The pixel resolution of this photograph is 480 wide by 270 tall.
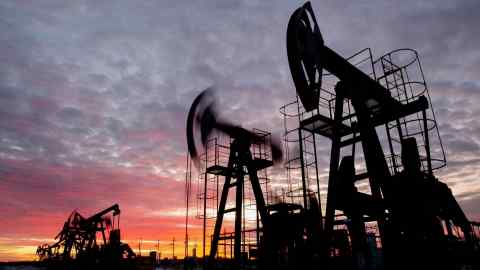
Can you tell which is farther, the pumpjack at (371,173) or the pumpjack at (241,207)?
the pumpjack at (241,207)

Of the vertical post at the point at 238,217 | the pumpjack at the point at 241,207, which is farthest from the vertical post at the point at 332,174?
the vertical post at the point at 238,217

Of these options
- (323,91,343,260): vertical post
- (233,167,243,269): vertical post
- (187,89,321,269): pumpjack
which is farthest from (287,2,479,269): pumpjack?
(233,167,243,269): vertical post

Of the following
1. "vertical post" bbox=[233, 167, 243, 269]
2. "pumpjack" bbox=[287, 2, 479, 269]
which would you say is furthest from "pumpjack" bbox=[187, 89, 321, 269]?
"pumpjack" bbox=[287, 2, 479, 269]

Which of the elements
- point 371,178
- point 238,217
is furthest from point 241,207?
point 371,178

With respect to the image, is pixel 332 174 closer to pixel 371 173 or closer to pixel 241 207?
pixel 371 173

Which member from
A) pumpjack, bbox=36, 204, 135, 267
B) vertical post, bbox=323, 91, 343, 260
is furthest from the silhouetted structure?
pumpjack, bbox=36, 204, 135, 267

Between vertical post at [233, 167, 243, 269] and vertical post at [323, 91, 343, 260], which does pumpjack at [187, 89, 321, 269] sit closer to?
vertical post at [233, 167, 243, 269]

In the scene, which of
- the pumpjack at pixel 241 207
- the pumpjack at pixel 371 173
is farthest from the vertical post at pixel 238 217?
the pumpjack at pixel 371 173

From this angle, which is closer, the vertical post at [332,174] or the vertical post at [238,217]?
the vertical post at [332,174]

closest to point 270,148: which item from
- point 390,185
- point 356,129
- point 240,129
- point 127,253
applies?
point 240,129

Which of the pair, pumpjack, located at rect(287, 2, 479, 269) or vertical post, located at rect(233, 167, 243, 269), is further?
vertical post, located at rect(233, 167, 243, 269)

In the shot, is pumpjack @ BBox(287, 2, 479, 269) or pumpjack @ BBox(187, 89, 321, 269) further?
pumpjack @ BBox(187, 89, 321, 269)

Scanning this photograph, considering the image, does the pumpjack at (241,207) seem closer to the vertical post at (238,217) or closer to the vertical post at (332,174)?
the vertical post at (238,217)

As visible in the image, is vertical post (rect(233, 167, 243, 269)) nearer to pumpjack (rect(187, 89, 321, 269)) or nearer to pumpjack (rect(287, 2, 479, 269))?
pumpjack (rect(187, 89, 321, 269))
